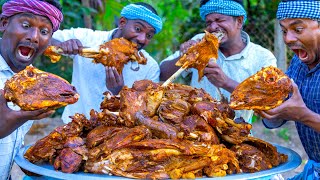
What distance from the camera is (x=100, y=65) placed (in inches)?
182

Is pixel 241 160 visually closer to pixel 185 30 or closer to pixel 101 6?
pixel 101 6

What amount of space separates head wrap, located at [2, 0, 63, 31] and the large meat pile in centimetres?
73

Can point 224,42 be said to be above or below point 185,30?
above

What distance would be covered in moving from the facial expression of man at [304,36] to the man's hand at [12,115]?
5.37ft

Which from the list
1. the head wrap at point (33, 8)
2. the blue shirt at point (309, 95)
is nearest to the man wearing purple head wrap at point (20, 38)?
the head wrap at point (33, 8)

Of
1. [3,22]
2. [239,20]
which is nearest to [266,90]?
[239,20]

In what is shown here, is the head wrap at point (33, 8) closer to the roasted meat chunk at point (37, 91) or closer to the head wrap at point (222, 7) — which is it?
the roasted meat chunk at point (37, 91)

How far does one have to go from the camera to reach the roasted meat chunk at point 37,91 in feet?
8.79

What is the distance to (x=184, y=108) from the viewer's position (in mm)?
3125

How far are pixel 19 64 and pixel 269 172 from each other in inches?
75.2

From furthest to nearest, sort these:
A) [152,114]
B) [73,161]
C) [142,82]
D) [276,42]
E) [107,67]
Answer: [276,42] → [107,67] → [142,82] → [152,114] → [73,161]

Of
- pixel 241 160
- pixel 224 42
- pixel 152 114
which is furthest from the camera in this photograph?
pixel 224 42

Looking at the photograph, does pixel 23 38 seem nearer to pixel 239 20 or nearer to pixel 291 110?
pixel 291 110

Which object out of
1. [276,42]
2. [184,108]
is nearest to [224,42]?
[184,108]
